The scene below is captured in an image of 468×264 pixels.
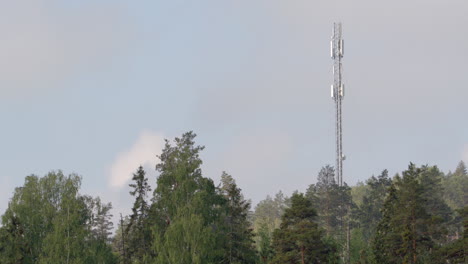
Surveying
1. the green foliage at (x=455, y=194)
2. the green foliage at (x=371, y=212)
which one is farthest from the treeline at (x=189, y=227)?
the green foliage at (x=455, y=194)

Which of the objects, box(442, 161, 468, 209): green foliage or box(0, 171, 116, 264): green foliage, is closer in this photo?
box(0, 171, 116, 264): green foliage

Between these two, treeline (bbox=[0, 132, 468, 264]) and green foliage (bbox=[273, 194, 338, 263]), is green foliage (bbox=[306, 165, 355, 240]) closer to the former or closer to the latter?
treeline (bbox=[0, 132, 468, 264])

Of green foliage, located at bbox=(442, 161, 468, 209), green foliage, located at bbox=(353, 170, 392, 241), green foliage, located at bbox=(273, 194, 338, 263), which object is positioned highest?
green foliage, located at bbox=(442, 161, 468, 209)

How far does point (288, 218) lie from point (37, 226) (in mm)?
24268

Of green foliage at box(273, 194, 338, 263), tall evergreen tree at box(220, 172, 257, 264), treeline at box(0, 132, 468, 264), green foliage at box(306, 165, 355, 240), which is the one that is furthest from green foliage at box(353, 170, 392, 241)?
green foliage at box(273, 194, 338, 263)

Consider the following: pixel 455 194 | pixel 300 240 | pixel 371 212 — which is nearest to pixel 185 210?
pixel 300 240

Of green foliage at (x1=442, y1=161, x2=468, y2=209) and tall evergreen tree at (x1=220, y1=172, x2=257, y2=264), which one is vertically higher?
green foliage at (x1=442, y1=161, x2=468, y2=209)

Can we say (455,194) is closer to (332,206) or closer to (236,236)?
(332,206)

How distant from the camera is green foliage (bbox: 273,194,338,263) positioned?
188 ft

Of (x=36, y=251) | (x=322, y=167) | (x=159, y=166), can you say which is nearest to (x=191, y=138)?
(x=159, y=166)

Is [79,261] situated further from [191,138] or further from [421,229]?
[421,229]

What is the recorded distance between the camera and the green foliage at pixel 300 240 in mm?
57281

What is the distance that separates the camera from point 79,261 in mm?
62000

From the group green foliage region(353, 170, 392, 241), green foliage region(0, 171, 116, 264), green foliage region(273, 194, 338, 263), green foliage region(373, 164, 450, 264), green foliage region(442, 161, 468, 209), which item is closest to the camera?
green foliage region(273, 194, 338, 263)
